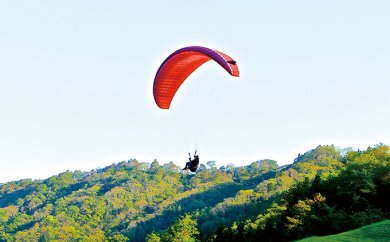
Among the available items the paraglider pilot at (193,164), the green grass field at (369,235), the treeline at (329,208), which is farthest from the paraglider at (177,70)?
the treeline at (329,208)

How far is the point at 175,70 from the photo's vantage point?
2414 cm

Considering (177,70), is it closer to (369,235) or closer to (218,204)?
(369,235)

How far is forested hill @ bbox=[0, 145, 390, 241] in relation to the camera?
140ft

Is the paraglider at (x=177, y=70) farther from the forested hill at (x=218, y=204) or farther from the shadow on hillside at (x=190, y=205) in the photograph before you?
the shadow on hillside at (x=190, y=205)

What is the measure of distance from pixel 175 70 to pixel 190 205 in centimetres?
10704

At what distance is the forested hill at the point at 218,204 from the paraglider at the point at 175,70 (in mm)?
19583

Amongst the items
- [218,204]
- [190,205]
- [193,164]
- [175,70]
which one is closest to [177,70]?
[175,70]

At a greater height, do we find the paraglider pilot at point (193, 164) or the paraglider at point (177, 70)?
the paraglider at point (177, 70)

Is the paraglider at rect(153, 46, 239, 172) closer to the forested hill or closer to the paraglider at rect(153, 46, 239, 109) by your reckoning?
the paraglider at rect(153, 46, 239, 109)

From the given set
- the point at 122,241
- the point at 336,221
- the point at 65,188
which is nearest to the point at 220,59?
the point at 336,221

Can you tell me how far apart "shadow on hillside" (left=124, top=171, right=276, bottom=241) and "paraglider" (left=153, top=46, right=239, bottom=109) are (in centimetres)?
8133

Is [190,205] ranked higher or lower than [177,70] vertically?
higher

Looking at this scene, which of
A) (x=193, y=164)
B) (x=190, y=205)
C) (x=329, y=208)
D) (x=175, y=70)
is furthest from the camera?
(x=190, y=205)

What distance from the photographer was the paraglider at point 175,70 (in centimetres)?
2241
